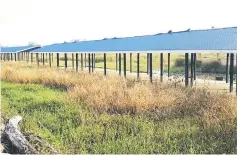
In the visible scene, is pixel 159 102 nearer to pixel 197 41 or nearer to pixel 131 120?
pixel 131 120

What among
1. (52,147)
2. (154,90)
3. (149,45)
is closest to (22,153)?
(52,147)

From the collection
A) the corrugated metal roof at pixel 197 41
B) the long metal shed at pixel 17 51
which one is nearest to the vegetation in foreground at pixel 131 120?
the corrugated metal roof at pixel 197 41

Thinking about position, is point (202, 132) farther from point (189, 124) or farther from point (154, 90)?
point (154, 90)

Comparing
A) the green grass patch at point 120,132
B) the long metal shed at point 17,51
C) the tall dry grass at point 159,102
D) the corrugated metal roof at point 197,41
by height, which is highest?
the corrugated metal roof at point 197,41

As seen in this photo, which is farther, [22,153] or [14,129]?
[14,129]

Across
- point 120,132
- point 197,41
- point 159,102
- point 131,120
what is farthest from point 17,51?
point 120,132

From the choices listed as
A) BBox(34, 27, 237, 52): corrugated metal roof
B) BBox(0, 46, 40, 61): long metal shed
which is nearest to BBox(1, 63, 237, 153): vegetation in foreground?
BBox(34, 27, 237, 52): corrugated metal roof

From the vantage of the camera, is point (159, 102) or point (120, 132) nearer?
point (120, 132)

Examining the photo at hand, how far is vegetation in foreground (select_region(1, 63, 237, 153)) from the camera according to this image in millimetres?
7324

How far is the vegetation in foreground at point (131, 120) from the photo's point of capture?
7.32m

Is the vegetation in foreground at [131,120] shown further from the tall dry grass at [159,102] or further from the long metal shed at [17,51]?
the long metal shed at [17,51]

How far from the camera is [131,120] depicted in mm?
9195

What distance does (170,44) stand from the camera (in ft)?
61.7

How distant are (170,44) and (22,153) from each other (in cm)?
1344
